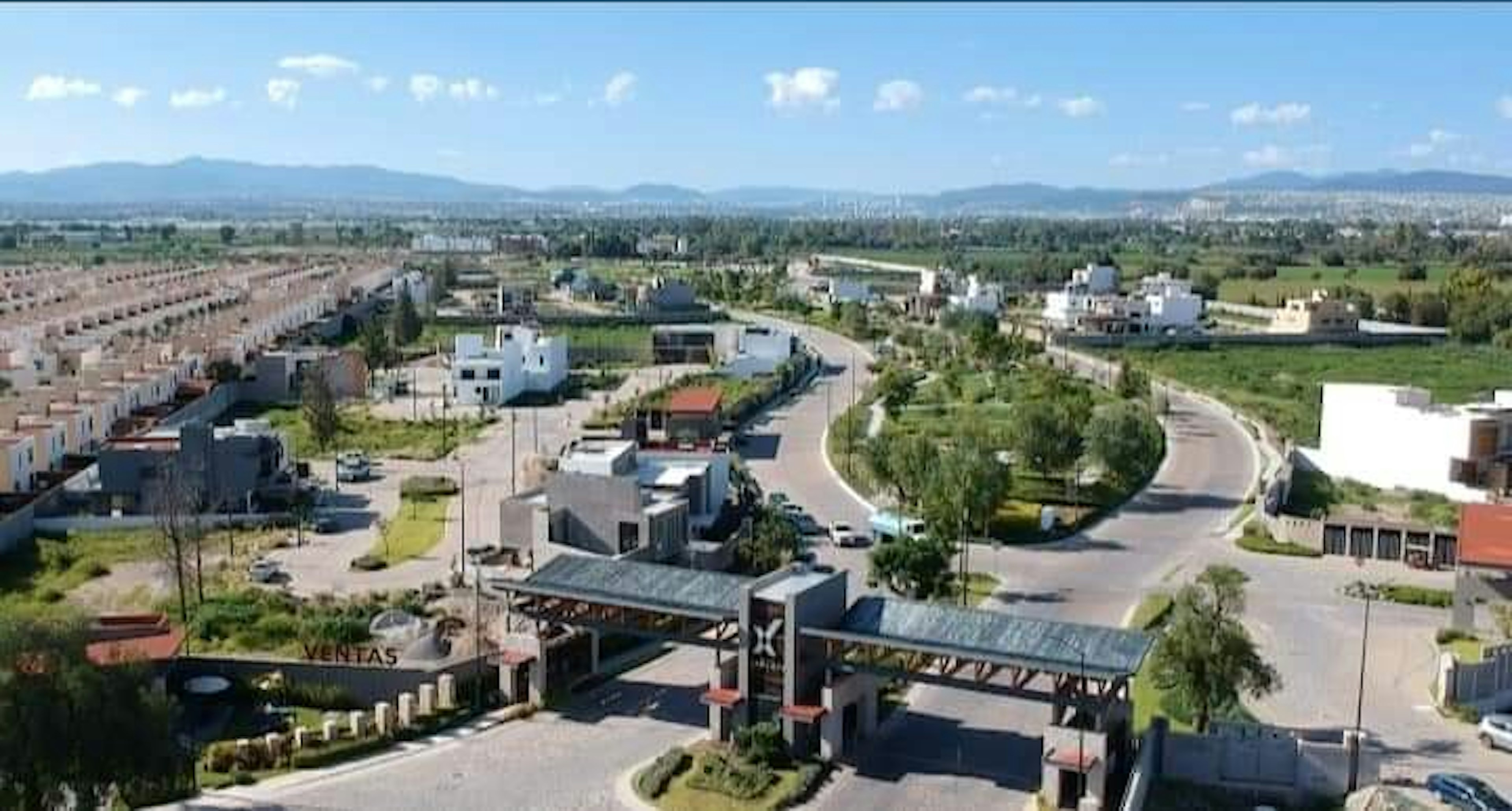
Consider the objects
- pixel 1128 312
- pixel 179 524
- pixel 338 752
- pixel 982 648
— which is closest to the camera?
pixel 982 648

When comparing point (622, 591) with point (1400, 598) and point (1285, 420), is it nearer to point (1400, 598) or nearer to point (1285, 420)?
point (1400, 598)

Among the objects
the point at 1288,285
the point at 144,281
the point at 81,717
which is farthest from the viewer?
the point at 1288,285

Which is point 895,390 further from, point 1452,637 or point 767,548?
point 1452,637

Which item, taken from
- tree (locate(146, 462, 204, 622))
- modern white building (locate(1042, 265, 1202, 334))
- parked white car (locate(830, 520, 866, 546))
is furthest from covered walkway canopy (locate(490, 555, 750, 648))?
modern white building (locate(1042, 265, 1202, 334))

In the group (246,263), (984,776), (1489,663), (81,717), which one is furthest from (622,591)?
(246,263)

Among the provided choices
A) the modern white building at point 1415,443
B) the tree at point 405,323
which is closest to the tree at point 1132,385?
the modern white building at point 1415,443

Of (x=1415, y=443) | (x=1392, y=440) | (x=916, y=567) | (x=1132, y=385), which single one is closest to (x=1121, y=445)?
(x=1392, y=440)

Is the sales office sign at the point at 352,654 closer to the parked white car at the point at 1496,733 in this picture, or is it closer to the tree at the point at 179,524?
the tree at the point at 179,524
